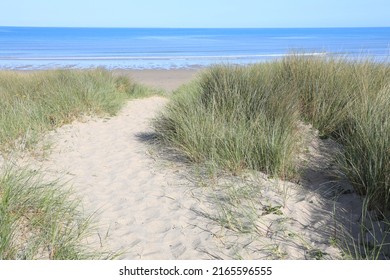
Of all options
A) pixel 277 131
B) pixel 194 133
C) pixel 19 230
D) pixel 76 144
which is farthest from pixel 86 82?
pixel 19 230

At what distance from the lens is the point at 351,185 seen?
4156 millimetres

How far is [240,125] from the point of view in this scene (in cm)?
489

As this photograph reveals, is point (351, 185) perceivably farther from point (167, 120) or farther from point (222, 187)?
point (167, 120)

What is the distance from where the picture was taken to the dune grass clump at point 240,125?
15.0 feet

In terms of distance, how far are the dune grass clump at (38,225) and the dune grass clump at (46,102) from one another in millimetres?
2483

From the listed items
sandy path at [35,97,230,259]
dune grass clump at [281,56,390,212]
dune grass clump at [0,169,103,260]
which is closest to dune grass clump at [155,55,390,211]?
dune grass clump at [281,56,390,212]

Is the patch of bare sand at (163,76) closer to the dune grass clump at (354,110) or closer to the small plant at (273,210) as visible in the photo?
the dune grass clump at (354,110)

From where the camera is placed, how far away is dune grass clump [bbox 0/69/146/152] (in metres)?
6.16

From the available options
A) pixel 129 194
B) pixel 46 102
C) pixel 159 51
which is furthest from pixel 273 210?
pixel 159 51

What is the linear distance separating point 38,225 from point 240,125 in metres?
2.65

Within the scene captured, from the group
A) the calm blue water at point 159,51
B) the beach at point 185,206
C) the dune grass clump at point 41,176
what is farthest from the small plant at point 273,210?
the calm blue water at point 159,51

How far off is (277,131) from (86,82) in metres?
5.78

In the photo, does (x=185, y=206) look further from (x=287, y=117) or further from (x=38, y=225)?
(x=287, y=117)

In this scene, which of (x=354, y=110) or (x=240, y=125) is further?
(x=354, y=110)
